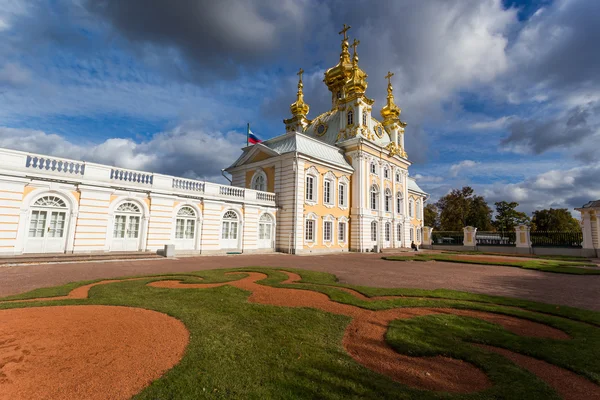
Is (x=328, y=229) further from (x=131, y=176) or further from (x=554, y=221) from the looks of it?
(x=554, y=221)

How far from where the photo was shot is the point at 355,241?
1155 inches

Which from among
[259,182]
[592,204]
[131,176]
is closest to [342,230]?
[259,182]

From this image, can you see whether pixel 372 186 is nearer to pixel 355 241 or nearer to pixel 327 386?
pixel 355 241

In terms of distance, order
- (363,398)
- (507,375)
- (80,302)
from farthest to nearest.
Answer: (80,302)
(507,375)
(363,398)

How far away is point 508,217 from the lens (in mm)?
57719

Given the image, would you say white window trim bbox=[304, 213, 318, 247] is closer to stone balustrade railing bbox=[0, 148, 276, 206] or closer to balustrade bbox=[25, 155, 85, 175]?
stone balustrade railing bbox=[0, 148, 276, 206]

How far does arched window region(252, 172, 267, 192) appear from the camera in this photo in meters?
27.4

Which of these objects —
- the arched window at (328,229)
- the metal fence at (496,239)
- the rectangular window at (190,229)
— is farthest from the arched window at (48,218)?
the metal fence at (496,239)

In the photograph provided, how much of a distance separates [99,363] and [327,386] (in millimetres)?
2970

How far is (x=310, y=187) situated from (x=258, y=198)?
4.81 meters

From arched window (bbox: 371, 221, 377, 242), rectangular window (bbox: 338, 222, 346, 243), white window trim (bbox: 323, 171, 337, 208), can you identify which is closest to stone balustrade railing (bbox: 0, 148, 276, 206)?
white window trim (bbox: 323, 171, 337, 208)

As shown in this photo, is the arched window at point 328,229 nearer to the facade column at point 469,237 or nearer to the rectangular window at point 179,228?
the rectangular window at point 179,228

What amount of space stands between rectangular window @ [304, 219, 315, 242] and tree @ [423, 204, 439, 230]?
46359mm

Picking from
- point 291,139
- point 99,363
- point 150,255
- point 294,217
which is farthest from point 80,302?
point 291,139
